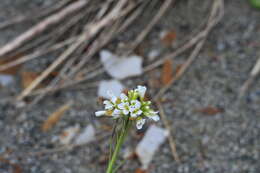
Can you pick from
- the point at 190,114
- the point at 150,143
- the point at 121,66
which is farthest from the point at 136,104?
the point at 121,66

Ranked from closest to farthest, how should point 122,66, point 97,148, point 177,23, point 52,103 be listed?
1. point 97,148
2. point 52,103
3. point 122,66
4. point 177,23

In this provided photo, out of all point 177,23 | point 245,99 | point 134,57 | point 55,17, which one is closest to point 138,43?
point 134,57

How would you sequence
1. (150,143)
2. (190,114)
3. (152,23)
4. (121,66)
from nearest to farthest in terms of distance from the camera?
(150,143) → (190,114) → (121,66) → (152,23)

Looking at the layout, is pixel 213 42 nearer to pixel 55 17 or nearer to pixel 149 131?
pixel 149 131

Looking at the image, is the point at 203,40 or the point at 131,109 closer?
the point at 131,109

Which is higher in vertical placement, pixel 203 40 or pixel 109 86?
pixel 203 40

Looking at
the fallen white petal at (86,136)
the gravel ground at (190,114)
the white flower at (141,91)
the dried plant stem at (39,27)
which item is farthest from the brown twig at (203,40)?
the white flower at (141,91)

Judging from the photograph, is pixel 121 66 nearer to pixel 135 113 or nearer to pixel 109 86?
pixel 109 86
